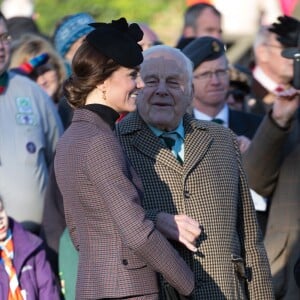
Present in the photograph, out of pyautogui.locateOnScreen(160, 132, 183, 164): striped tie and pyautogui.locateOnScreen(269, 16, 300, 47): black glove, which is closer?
pyautogui.locateOnScreen(160, 132, 183, 164): striped tie

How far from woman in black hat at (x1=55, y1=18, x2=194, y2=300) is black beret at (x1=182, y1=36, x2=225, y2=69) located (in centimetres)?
216

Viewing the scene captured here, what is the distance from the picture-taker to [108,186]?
16.1 feet

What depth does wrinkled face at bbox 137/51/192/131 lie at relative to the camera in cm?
568

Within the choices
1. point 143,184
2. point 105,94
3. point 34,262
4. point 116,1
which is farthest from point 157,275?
point 116,1

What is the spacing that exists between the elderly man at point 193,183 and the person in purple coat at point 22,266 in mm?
1215

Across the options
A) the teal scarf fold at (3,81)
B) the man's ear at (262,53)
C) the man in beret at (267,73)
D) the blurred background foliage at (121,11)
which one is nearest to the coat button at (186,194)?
the teal scarf fold at (3,81)

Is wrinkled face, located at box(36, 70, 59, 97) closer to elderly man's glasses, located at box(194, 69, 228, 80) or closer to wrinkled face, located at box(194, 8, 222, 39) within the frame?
elderly man's glasses, located at box(194, 69, 228, 80)

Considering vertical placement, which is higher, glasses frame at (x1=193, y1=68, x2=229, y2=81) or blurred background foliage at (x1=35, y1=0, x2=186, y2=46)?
glasses frame at (x1=193, y1=68, x2=229, y2=81)

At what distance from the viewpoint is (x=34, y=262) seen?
662 centimetres

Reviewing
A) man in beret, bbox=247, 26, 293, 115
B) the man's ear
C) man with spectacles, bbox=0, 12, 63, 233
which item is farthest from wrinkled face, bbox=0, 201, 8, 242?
the man's ear

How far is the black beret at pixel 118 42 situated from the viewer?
16.6 feet

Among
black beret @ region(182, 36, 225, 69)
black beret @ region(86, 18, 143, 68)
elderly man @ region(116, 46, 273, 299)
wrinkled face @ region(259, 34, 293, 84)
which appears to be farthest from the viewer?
wrinkled face @ region(259, 34, 293, 84)

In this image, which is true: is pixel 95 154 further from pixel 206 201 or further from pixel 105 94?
pixel 206 201

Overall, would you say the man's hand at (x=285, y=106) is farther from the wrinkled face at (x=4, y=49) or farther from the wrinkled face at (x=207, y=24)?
the wrinkled face at (x=207, y=24)
